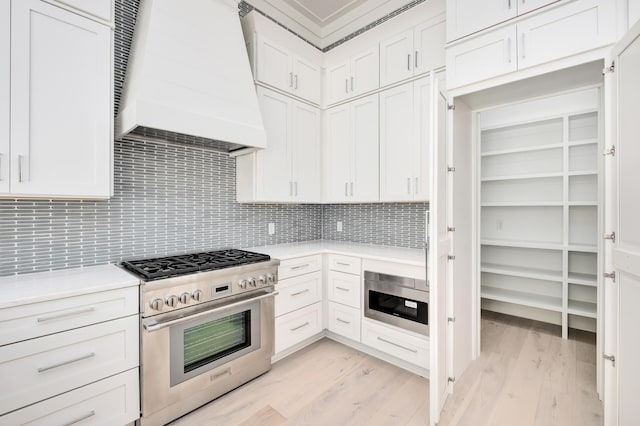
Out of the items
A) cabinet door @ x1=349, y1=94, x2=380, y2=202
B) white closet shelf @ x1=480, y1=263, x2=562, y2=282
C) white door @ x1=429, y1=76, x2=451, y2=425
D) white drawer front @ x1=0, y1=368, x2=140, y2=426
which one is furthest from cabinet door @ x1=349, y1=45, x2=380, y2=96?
white drawer front @ x1=0, y1=368, x2=140, y2=426

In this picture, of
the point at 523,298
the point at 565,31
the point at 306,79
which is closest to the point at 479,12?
the point at 565,31

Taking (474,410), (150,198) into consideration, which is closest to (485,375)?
(474,410)

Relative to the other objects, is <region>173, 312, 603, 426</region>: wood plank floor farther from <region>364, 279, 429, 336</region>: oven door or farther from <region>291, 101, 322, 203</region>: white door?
<region>291, 101, 322, 203</region>: white door

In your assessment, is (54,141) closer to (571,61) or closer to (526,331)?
(571,61)

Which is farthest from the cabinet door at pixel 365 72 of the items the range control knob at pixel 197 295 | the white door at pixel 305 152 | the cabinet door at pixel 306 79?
the range control knob at pixel 197 295

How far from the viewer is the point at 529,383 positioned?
7.04 feet

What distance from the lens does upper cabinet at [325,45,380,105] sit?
2791mm

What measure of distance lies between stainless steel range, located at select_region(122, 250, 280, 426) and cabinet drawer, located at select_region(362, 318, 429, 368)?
2.81 ft

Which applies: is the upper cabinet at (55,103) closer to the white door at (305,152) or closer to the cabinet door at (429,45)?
the white door at (305,152)

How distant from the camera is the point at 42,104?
1.51 meters

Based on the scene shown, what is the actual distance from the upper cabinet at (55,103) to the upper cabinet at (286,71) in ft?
3.78

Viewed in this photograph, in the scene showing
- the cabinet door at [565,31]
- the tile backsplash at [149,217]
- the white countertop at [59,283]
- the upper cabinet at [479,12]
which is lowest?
the white countertop at [59,283]

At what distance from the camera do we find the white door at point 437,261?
67.5 inches

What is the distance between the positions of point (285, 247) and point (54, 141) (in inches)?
75.5
